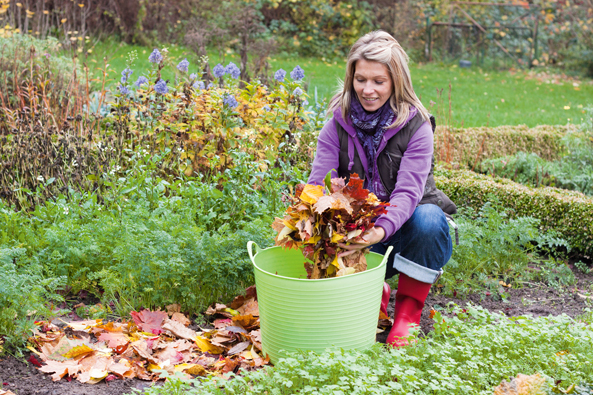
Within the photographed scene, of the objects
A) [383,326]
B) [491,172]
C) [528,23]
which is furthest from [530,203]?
[528,23]

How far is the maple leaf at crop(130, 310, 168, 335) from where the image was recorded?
253 cm

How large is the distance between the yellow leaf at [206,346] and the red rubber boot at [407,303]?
770mm

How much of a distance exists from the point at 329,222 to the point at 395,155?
62 centimetres

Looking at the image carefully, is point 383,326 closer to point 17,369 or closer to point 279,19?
point 17,369

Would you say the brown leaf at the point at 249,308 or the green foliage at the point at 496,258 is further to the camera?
the green foliage at the point at 496,258

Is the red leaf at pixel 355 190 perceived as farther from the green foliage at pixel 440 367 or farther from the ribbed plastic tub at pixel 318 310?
the green foliage at pixel 440 367

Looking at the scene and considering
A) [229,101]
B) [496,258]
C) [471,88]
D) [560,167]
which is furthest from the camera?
[471,88]

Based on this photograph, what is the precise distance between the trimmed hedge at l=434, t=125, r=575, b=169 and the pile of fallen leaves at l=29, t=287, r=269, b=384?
3.25 meters

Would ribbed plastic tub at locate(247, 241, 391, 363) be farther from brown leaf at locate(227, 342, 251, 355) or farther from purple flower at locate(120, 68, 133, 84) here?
purple flower at locate(120, 68, 133, 84)

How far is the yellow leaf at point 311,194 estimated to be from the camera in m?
2.16

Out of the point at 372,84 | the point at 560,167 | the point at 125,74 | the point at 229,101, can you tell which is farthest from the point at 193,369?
the point at 560,167

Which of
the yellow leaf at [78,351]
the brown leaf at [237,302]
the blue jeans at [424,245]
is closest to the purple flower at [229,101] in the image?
the brown leaf at [237,302]

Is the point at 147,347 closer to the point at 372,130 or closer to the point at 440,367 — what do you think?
the point at 440,367

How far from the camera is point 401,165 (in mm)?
2539
